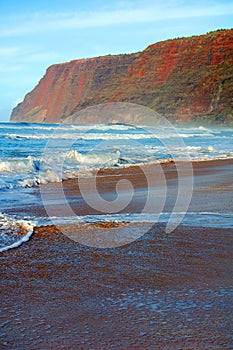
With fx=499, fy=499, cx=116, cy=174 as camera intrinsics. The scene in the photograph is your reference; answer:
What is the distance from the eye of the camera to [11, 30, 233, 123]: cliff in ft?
318

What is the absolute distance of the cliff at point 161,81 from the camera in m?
96.9

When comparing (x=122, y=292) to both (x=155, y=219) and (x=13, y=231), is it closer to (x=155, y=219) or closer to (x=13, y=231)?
(x=13, y=231)

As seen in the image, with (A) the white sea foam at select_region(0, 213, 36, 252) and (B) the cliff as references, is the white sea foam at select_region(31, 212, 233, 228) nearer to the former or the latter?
(A) the white sea foam at select_region(0, 213, 36, 252)

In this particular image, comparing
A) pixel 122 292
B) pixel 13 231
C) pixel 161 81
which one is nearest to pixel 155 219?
pixel 13 231

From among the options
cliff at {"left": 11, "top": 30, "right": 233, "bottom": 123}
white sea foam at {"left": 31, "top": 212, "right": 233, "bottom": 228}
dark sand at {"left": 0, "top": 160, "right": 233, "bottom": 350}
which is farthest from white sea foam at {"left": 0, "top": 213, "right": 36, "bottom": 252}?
cliff at {"left": 11, "top": 30, "right": 233, "bottom": 123}

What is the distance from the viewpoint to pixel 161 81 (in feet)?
380

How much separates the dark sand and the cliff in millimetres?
85903

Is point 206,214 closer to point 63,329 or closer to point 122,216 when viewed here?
point 122,216

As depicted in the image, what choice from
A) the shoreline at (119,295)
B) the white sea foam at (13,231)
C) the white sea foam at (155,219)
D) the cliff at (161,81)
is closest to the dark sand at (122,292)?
the shoreline at (119,295)

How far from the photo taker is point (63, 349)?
222cm

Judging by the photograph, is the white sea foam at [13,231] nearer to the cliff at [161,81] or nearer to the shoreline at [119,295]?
the shoreline at [119,295]

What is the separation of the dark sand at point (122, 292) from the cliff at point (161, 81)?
85903 millimetres

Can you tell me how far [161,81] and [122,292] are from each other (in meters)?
116

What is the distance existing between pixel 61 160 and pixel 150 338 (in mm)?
12688
